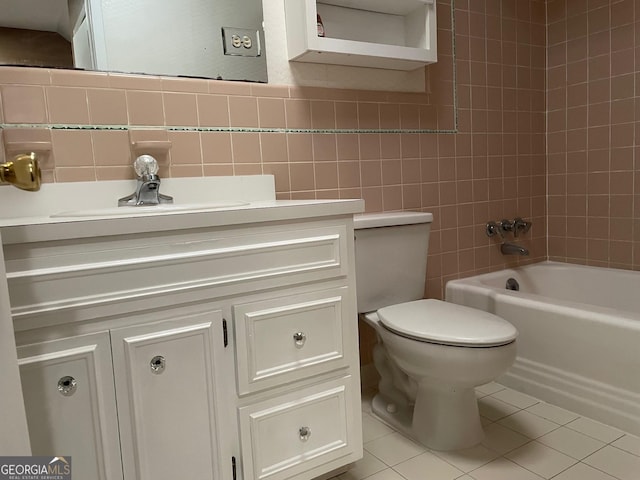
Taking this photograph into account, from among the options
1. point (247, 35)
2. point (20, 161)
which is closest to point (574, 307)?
point (247, 35)

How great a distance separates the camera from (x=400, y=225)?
1.71 metres

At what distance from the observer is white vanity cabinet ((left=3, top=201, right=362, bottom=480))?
0.90m

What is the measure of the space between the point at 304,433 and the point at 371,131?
1.21 m

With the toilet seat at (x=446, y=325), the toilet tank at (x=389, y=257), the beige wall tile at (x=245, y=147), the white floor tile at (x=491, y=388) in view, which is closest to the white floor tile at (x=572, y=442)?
the white floor tile at (x=491, y=388)

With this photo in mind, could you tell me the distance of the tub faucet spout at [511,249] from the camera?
2262 mm

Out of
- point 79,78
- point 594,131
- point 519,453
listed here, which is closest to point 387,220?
point 519,453

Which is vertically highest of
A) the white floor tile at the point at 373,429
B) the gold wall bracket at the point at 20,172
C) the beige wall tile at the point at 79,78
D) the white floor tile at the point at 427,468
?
the beige wall tile at the point at 79,78

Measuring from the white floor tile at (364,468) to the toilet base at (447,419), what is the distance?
0.19m

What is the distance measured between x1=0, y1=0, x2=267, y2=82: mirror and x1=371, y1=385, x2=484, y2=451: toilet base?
49.2 inches

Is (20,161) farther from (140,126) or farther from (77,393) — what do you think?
(140,126)

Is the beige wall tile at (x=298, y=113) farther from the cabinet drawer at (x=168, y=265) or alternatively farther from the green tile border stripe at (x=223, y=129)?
the cabinet drawer at (x=168, y=265)

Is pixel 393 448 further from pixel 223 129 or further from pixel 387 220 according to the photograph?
pixel 223 129

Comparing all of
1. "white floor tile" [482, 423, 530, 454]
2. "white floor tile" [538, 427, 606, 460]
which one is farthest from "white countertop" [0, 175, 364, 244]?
"white floor tile" [538, 427, 606, 460]

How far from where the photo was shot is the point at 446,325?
4.75 feet
